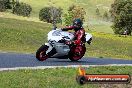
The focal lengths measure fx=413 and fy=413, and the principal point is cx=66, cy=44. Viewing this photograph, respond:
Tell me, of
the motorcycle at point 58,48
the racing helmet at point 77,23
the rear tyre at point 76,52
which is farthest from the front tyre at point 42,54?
the racing helmet at point 77,23

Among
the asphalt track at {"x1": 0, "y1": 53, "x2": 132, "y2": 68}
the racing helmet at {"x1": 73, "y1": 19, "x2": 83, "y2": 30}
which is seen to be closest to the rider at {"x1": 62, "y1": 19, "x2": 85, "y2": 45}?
the racing helmet at {"x1": 73, "y1": 19, "x2": 83, "y2": 30}

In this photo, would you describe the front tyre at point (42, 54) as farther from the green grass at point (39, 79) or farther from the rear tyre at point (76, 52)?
the green grass at point (39, 79)

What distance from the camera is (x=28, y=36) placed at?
1994 inches

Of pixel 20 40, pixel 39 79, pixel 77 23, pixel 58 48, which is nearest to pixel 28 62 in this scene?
pixel 58 48

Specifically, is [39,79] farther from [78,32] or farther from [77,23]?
[78,32]

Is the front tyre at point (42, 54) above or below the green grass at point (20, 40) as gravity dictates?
above

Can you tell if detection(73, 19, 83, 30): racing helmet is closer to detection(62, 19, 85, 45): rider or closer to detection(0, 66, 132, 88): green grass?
detection(62, 19, 85, 45): rider

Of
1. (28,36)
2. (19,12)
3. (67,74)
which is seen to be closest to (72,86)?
(67,74)

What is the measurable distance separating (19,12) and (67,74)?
17910 centimetres

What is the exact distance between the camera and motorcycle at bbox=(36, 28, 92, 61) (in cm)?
1884

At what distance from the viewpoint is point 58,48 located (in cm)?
1920

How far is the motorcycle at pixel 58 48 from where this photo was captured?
18.8 m

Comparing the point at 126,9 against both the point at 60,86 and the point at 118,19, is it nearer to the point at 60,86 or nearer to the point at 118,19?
the point at 118,19

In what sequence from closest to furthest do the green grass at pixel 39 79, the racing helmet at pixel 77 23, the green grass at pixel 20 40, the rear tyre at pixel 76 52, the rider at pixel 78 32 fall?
the green grass at pixel 39 79 < the racing helmet at pixel 77 23 < the rider at pixel 78 32 < the rear tyre at pixel 76 52 < the green grass at pixel 20 40
